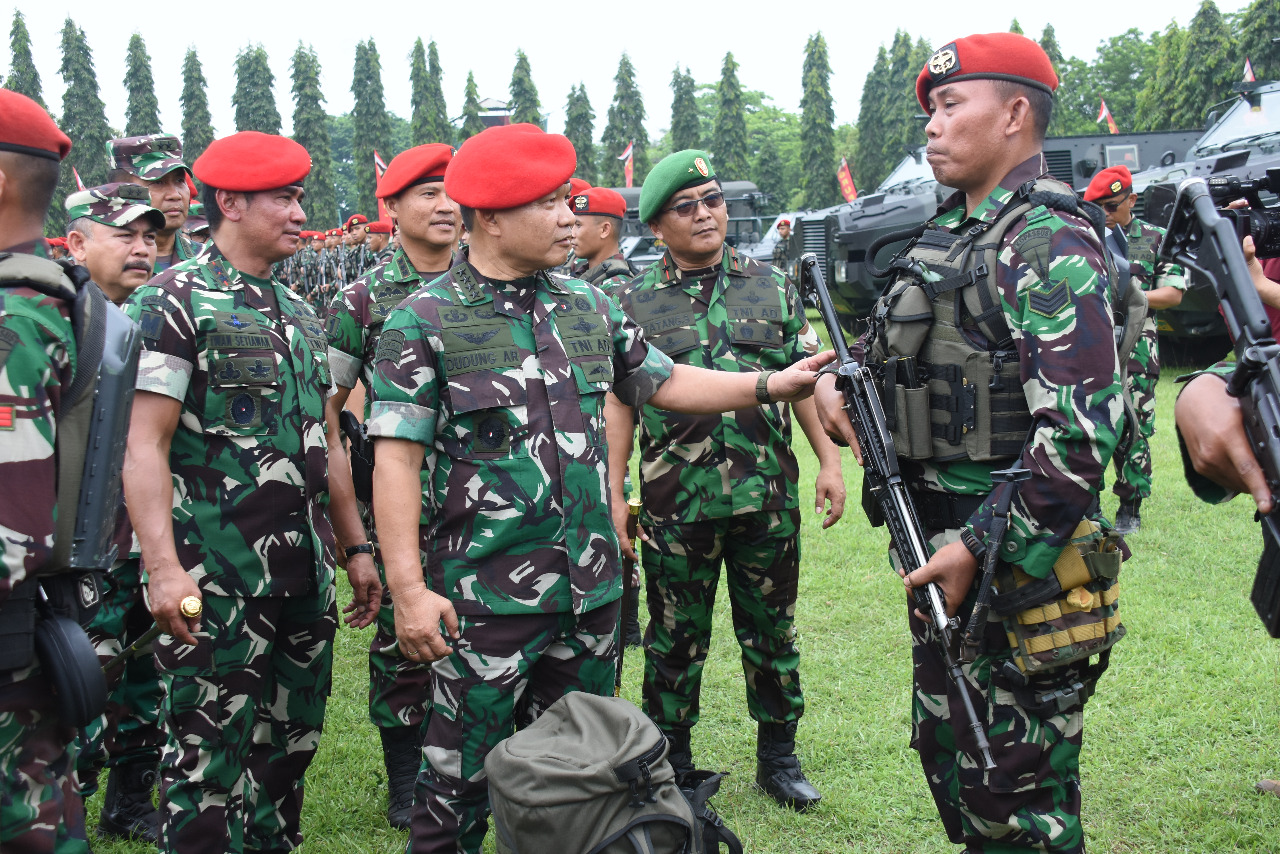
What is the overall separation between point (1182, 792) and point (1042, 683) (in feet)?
5.54

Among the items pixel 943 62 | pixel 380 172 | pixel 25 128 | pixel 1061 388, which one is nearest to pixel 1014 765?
pixel 1061 388

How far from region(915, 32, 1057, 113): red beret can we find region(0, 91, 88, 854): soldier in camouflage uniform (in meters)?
2.02

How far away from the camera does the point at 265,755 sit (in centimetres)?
325

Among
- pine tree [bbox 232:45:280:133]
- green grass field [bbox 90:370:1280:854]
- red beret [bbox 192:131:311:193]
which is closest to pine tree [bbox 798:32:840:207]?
pine tree [bbox 232:45:280:133]

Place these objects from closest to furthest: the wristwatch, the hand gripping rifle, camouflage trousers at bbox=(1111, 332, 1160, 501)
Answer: the hand gripping rifle
the wristwatch
camouflage trousers at bbox=(1111, 332, 1160, 501)

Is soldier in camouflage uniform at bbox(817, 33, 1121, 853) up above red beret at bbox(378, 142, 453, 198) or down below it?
below

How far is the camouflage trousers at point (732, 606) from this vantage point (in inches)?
152

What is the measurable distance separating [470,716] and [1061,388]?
65.3 inches

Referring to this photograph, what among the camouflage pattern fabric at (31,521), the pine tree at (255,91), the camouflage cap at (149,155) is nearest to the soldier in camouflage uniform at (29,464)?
the camouflage pattern fabric at (31,521)

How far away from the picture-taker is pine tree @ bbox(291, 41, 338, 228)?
43.9 m

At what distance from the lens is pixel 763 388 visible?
3.09 metres

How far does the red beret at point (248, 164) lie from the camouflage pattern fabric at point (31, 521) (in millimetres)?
1107

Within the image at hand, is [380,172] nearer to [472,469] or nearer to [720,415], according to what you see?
[720,415]

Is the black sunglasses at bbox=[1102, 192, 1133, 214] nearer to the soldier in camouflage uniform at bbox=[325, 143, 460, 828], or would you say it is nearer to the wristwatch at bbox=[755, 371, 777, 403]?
the soldier in camouflage uniform at bbox=[325, 143, 460, 828]
